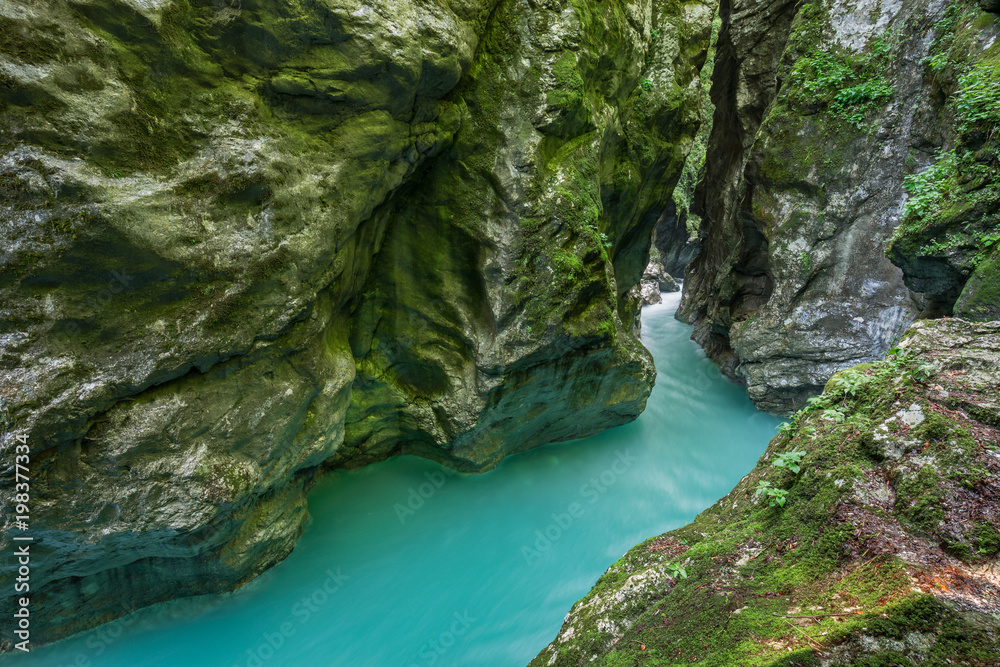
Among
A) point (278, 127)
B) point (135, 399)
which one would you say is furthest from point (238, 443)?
point (278, 127)

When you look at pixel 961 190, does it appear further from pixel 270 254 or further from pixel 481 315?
pixel 270 254

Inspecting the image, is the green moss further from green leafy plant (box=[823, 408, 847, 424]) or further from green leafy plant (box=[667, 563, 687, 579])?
green leafy plant (box=[667, 563, 687, 579])

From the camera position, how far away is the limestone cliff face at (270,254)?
12.3 feet

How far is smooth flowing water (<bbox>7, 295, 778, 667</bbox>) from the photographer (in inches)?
218

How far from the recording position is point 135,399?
14.2ft

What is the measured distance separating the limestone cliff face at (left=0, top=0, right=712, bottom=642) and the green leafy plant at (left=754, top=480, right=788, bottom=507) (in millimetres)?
4139

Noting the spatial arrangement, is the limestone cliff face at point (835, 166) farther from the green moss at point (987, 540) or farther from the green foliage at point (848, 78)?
the green moss at point (987, 540)

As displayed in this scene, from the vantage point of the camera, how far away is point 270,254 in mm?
4781

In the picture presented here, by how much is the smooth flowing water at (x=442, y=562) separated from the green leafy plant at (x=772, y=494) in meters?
4.21

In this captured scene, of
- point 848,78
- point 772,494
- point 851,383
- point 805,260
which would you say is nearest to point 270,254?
point 772,494

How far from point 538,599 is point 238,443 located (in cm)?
466

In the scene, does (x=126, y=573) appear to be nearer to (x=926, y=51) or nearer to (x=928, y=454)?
(x=928, y=454)

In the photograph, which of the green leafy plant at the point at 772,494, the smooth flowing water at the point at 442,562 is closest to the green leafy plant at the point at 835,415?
the green leafy plant at the point at 772,494

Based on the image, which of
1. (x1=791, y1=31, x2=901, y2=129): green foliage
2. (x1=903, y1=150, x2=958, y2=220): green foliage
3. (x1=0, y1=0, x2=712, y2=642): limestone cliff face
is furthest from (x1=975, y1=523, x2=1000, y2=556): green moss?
(x1=791, y1=31, x2=901, y2=129): green foliage
